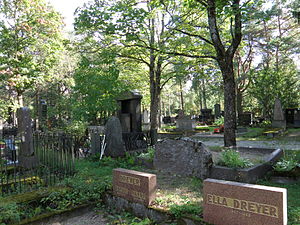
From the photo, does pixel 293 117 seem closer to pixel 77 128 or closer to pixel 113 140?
pixel 113 140

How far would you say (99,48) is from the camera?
49.9ft

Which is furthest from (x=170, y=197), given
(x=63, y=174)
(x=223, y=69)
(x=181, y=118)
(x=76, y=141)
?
(x=181, y=118)

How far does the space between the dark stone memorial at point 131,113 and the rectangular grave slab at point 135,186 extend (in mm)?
7524

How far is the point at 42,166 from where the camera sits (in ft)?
26.0

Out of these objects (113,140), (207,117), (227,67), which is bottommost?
(113,140)

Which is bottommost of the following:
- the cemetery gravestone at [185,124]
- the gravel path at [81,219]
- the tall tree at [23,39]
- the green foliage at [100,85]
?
the gravel path at [81,219]

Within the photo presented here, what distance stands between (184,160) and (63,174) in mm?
3677

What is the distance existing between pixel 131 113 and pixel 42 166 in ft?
20.4

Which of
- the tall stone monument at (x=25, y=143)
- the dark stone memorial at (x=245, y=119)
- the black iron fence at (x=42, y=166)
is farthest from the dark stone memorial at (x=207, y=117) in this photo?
the tall stone monument at (x=25, y=143)

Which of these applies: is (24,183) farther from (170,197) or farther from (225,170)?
→ (225,170)

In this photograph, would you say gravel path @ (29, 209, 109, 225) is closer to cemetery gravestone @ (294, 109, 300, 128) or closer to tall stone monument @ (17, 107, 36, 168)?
tall stone monument @ (17, 107, 36, 168)

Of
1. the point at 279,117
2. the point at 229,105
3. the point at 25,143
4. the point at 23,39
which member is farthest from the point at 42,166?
the point at 279,117

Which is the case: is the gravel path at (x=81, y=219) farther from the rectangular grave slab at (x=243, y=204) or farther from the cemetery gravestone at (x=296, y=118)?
the cemetery gravestone at (x=296, y=118)

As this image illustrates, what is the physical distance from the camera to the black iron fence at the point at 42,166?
624 centimetres
